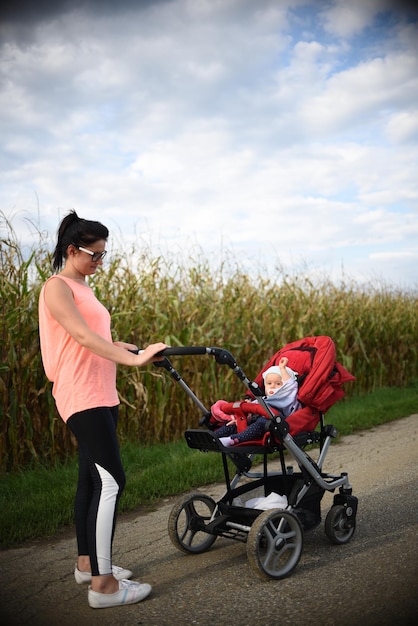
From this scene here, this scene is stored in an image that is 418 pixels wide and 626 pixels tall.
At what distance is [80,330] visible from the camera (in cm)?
336

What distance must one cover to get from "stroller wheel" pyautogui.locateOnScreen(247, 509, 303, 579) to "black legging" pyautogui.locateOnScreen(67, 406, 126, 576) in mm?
822

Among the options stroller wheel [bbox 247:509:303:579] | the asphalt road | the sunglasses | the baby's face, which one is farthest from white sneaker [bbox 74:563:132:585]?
the sunglasses

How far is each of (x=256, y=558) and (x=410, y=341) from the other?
403 inches

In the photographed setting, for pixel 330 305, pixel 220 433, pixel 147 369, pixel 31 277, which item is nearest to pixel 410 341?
pixel 330 305

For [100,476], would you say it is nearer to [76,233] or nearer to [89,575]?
[89,575]

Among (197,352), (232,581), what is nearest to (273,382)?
(197,352)

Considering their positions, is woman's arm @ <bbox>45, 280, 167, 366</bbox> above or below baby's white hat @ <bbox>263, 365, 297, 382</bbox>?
above

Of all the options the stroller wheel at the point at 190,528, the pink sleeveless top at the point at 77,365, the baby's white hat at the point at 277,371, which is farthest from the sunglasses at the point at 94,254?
the stroller wheel at the point at 190,528

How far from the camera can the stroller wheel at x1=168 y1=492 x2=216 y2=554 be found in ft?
13.9

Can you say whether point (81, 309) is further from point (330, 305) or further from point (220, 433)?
point (330, 305)

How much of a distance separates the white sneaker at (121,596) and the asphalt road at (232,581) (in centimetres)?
4

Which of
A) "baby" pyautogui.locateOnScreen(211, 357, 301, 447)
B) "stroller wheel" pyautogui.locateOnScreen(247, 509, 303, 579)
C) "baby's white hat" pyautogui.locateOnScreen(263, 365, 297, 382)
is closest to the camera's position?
"stroller wheel" pyautogui.locateOnScreen(247, 509, 303, 579)

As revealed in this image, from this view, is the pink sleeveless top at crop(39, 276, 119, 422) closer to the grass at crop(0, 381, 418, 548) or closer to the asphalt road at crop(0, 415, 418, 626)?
the asphalt road at crop(0, 415, 418, 626)

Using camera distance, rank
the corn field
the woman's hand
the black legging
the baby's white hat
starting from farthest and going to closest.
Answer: the corn field < the baby's white hat < the black legging < the woman's hand
